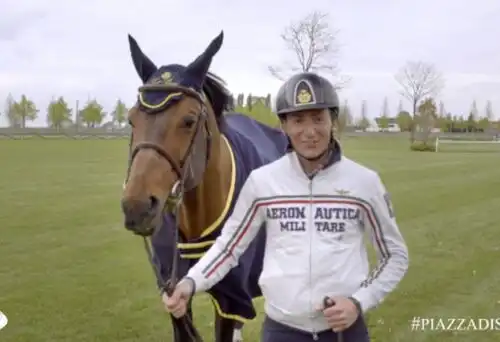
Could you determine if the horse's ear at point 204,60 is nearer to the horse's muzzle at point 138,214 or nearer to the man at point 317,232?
the man at point 317,232

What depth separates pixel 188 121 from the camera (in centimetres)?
288

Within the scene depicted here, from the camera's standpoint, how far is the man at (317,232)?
2.42 meters

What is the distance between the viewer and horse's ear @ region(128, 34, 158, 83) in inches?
121

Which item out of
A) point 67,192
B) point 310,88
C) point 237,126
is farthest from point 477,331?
point 67,192

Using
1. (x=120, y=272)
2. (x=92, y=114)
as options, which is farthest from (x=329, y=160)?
(x=92, y=114)

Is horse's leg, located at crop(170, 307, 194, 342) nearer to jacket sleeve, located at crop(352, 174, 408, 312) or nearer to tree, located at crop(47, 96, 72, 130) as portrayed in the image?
jacket sleeve, located at crop(352, 174, 408, 312)

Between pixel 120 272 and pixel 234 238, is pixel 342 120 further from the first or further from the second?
pixel 234 238

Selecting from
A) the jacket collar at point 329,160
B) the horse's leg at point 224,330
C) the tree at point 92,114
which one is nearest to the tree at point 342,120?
the jacket collar at point 329,160

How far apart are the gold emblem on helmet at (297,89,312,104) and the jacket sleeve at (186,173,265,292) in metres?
0.39

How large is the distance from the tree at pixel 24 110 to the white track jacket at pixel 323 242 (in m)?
87.6

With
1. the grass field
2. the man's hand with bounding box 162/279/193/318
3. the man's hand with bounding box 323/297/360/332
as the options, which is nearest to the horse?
the man's hand with bounding box 162/279/193/318

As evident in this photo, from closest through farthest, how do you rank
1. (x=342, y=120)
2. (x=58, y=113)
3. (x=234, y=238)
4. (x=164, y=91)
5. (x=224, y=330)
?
(x=234, y=238) < (x=164, y=91) < (x=224, y=330) < (x=342, y=120) < (x=58, y=113)

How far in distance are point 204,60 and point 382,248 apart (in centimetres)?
128

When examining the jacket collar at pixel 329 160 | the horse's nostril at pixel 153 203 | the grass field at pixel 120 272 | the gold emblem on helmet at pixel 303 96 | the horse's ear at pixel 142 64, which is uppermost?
the horse's ear at pixel 142 64
